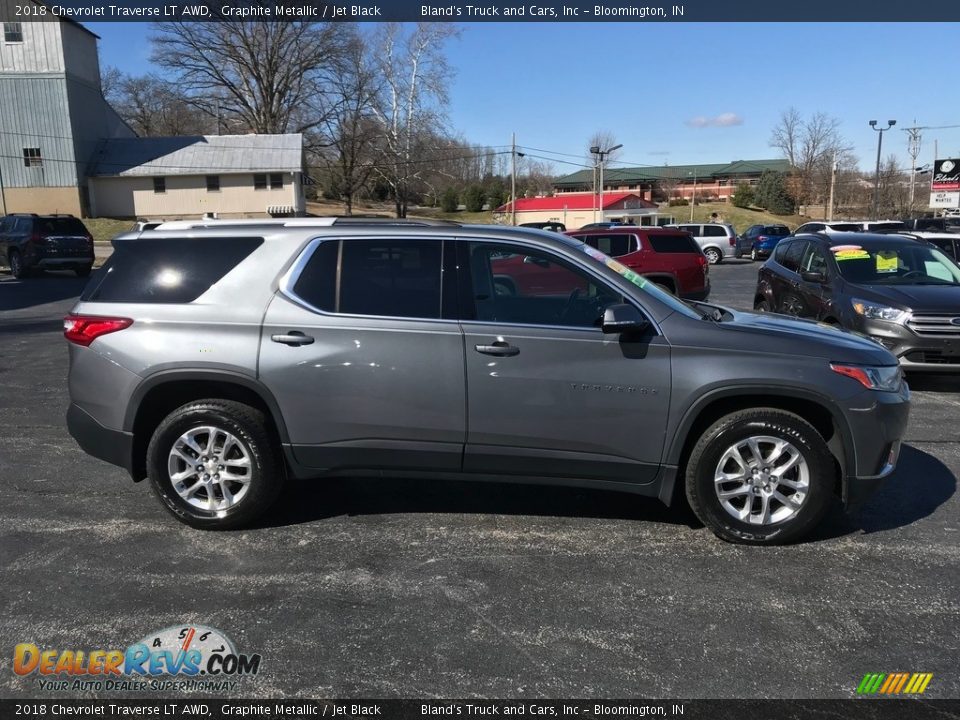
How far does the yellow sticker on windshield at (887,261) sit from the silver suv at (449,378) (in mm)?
5053

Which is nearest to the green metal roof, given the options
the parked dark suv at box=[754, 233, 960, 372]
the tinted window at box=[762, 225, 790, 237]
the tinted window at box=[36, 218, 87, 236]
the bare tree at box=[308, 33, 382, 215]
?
the bare tree at box=[308, 33, 382, 215]

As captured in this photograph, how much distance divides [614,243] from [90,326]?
12683 millimetres

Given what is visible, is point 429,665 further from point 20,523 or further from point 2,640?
point 20,523

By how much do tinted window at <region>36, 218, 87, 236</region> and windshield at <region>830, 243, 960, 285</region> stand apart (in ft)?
67.1

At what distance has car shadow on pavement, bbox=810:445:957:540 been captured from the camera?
4410 millimetres

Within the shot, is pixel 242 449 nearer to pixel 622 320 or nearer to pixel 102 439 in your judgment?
pixel 102 439

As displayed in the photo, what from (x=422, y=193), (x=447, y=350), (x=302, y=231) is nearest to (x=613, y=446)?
(x=447, y=350)

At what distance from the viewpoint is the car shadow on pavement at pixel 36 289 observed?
52.7 ft

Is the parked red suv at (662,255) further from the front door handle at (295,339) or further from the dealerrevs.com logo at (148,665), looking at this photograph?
the dealerrevs.com logo at (148,665)

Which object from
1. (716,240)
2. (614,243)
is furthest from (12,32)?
(614,243)

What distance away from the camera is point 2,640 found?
318 cm

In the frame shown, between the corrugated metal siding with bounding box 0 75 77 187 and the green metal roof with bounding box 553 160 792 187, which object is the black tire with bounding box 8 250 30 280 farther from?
the green metal roof with bounding box 553 160 792 187

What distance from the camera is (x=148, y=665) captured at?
10.00ft

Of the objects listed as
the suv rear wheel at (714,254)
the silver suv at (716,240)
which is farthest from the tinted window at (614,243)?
the suv rear wheel at (714,254)
